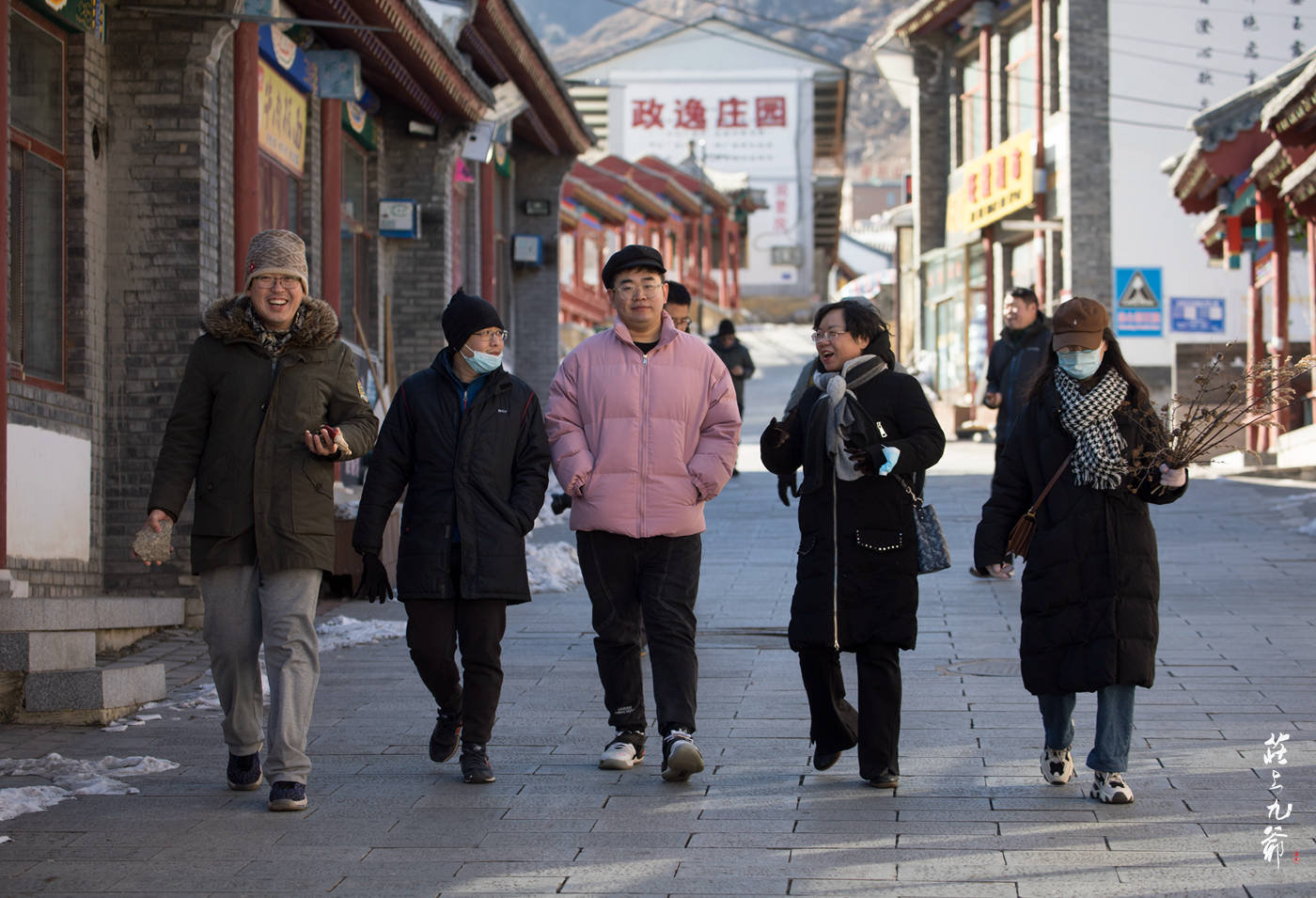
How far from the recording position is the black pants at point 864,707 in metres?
5.73

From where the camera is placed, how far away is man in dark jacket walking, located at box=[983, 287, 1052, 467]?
1102cm

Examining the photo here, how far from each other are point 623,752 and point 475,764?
0.54 m

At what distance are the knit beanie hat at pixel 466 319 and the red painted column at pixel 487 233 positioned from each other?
1357 centimetres

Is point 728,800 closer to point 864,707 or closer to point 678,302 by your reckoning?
point 864,707

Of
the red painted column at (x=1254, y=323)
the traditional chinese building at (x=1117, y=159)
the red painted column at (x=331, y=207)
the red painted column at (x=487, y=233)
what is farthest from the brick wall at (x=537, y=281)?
the red painted column at (x=1254, y=323)

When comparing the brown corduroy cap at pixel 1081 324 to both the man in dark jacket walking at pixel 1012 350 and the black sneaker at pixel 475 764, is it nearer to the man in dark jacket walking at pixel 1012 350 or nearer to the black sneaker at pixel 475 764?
the black sneaker at pixel 475 764

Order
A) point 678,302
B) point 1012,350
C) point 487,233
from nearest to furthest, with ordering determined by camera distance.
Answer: point 678,302
point 1012,350
point 487,233

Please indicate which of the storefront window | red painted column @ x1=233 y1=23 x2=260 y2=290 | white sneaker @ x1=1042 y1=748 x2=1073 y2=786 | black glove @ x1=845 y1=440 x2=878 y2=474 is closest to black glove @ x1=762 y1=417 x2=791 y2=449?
black glove @ x1=845 y1=440 x2=878 y2=474

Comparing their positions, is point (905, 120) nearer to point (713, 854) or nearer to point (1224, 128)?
point (1224, 128)

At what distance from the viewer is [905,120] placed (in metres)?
163

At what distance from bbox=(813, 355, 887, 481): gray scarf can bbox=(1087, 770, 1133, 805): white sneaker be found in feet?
4.12

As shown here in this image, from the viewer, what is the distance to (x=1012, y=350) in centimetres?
1149

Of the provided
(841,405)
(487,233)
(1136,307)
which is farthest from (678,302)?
(1136,307)

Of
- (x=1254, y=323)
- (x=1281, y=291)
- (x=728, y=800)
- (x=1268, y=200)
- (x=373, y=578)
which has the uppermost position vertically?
(x=1268, y=200)
